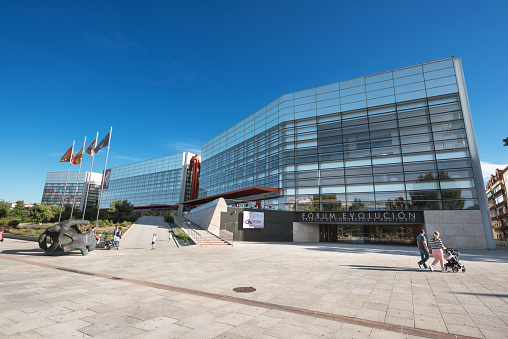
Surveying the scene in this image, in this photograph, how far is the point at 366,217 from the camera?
1375 inches

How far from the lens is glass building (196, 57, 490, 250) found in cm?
3231

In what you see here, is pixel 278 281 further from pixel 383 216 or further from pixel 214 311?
pixel 383 216

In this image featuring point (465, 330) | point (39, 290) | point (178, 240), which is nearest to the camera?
point (465, 330)

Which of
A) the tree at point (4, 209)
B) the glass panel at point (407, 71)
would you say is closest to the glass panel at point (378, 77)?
the glass panel at point (407, 71)

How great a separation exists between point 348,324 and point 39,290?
8.94 m

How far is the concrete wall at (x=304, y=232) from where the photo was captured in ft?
126

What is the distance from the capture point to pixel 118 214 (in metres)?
55.4

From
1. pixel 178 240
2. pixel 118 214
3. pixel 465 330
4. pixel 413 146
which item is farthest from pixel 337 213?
pixel 118 214

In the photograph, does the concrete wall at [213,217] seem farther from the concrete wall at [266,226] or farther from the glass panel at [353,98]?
the glass panel at [353,98]

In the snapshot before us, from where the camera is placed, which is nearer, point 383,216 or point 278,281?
point 278,281

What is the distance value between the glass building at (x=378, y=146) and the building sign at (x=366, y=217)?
70 cm

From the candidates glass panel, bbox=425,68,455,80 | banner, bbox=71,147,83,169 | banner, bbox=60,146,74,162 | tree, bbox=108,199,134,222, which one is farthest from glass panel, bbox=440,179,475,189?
tree, bbox=108,199,134,222

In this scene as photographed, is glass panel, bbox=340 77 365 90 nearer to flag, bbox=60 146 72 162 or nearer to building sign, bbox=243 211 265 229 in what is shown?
building sign, bbox=243 211 265 229

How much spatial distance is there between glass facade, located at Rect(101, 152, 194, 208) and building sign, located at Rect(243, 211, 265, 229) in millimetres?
55949
